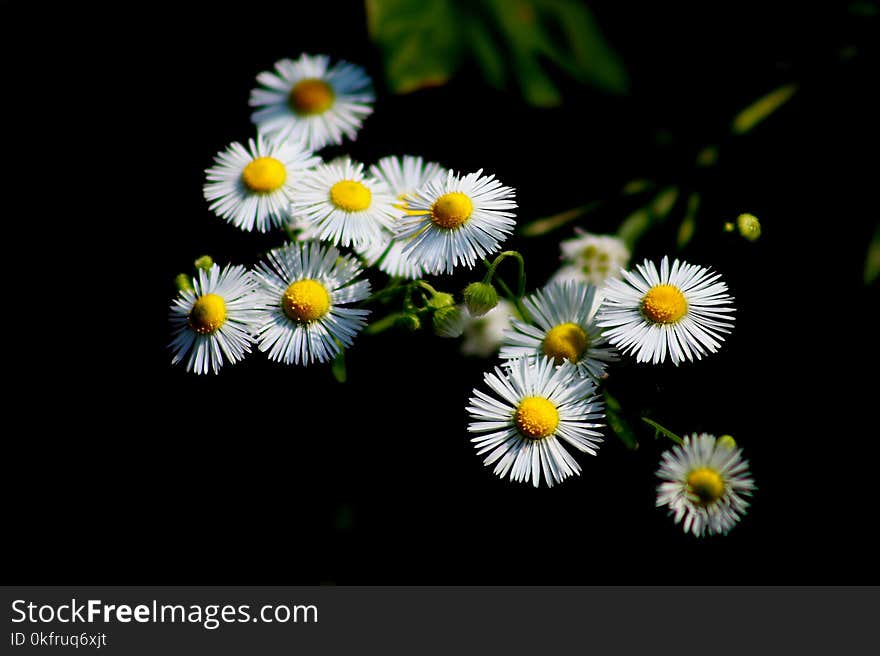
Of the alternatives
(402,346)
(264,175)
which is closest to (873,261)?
(402,346)

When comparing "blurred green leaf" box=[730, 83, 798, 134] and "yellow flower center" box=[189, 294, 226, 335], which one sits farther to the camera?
"blurred green leaf" box=[730, 83, 798, 134]

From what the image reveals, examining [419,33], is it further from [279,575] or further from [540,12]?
[279,575]

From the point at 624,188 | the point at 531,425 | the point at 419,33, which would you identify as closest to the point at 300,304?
the point at 531,425

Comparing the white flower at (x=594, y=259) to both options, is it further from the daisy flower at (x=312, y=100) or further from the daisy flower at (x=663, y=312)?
the daisy flower at (x=312, y=100)

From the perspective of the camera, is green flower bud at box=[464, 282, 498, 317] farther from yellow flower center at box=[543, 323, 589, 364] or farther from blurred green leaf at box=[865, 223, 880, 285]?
blurred green leaf at box=[865, 223, 880, 285]

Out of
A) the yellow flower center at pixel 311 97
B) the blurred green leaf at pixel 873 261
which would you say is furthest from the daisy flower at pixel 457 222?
the blurred green leaf at pixel 873 261

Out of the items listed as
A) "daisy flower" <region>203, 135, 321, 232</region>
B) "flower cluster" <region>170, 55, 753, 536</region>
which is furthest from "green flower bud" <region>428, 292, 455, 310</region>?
"daisy flower" <region>203, 135, 321, 232</region>

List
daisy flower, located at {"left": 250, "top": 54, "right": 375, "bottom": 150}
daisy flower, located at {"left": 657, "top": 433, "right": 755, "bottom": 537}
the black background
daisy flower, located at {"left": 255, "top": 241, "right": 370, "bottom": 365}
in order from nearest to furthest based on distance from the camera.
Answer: daisy flower, located at {"left": 657, "top": 433, "right": 755, "bottom": 537}, daisy flower, located at {"left": 255, "top": 241, "right": 370, "bottom": 365}, the black background, daisy flower, located at {"left": 250, "top": 54, "right": 375, "bottom": 150}

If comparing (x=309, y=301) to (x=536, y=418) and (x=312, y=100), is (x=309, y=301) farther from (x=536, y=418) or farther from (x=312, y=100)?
(x=312, y=100)
